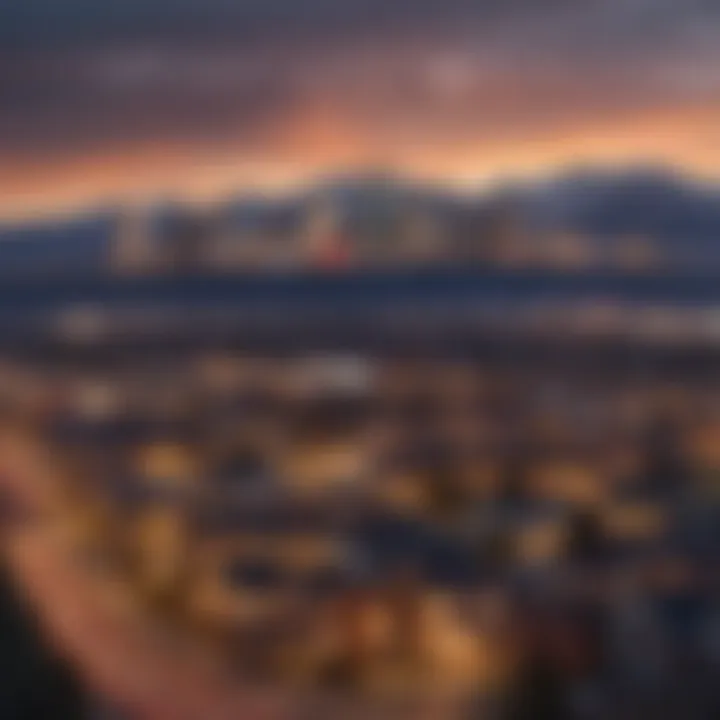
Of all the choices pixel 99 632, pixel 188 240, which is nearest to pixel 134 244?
pixel 188 240

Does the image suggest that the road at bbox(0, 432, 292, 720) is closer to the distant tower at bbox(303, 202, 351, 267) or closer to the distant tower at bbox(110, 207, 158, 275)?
the distant tower at bbox(110, 207, 158, 275)

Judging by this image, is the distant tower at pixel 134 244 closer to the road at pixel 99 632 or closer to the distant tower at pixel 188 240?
the distant tower at pixel 188 240

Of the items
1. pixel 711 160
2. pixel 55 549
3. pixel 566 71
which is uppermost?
pixel 566 71

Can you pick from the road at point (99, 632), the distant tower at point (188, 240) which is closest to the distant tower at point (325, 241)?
the distant tower at point (188, 240)

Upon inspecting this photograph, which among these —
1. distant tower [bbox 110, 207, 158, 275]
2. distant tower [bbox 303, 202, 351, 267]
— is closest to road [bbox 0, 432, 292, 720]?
distant tower [bbox 110, 207, 158, 275]

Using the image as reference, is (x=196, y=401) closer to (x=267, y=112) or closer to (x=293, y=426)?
(x=293, y=426)

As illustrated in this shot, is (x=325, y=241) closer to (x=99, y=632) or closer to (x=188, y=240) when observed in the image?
(x=188, y=240)

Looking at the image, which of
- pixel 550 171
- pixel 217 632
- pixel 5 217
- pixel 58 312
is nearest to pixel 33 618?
pixel 217 632

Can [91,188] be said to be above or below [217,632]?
above
